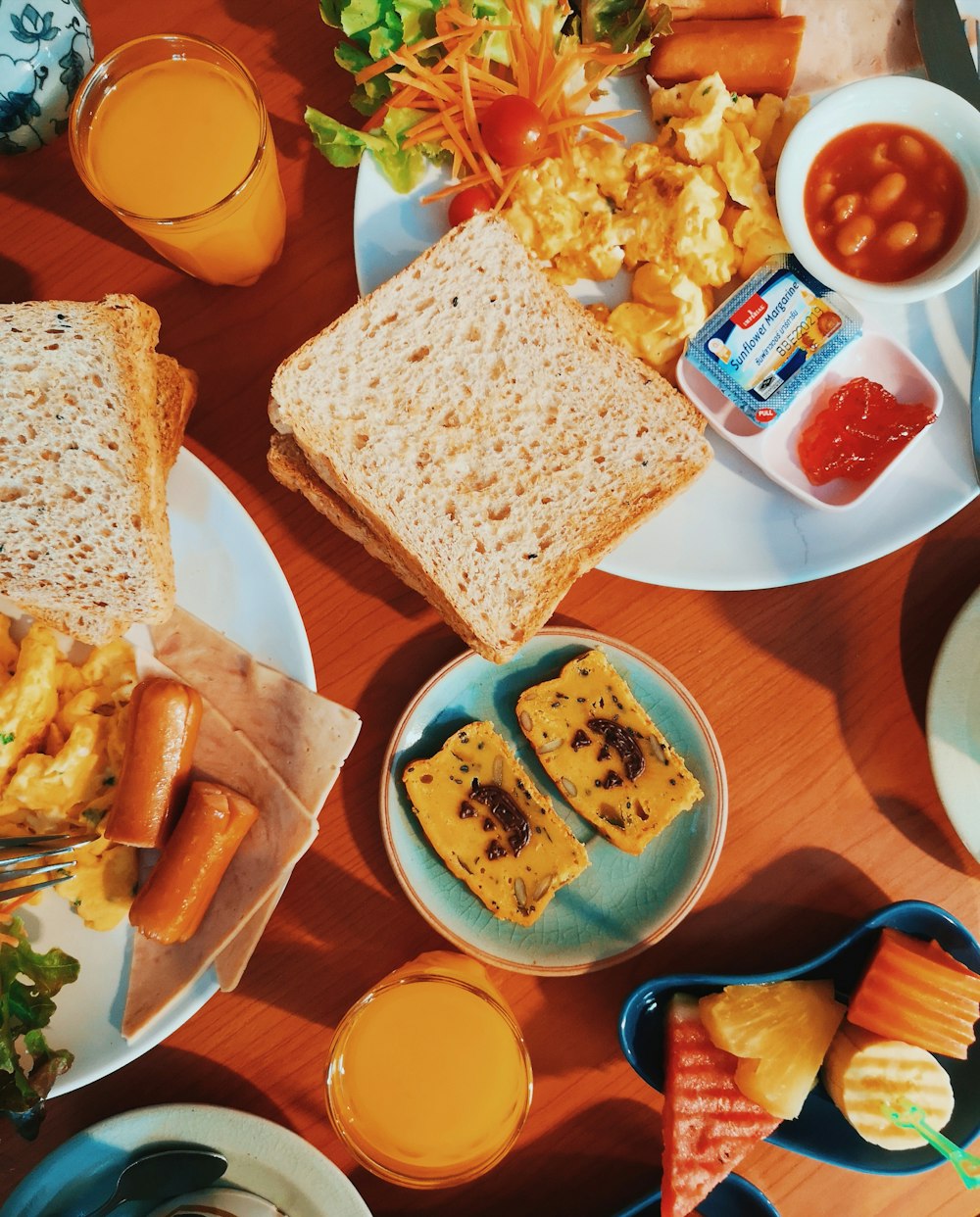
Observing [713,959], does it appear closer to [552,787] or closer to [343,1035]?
[552,787]

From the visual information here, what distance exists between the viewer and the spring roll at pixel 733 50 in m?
1.89

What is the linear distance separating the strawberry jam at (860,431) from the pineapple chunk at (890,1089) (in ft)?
3.75

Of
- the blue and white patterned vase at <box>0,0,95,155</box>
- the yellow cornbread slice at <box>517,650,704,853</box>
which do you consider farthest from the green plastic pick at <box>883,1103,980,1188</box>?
the blue and white patterned vase at <box>0,0,95,155</box>

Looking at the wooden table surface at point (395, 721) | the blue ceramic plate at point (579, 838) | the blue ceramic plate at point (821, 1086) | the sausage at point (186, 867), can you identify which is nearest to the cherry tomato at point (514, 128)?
the wooden table surface at point (395, 721)

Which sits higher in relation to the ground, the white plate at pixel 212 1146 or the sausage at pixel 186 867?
the sausage at pixel 186 867

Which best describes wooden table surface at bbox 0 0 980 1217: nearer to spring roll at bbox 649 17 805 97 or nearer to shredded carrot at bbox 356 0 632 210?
shredded carrot at bbox 356 0 632 210

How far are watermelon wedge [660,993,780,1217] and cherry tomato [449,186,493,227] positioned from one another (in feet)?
5.68

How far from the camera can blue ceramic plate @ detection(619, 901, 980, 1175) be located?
1870 millimetres

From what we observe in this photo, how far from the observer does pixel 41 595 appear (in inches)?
71.6

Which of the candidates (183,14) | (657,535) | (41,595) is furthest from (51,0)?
(657,535)

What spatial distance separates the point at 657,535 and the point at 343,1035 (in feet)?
3.85

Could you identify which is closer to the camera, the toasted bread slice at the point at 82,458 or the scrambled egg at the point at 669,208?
the toasted bread slice at the point at 82,458

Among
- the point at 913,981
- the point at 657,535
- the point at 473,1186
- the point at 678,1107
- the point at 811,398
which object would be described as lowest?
the point at 473,1186

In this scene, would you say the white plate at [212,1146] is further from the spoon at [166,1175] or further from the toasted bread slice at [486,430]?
the toasted bread slice at [486,430]
